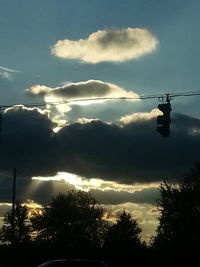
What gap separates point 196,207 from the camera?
71250 mm

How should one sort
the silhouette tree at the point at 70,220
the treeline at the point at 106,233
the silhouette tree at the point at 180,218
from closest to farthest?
the treeline at the point at 106,233 → the silhouette tree at the point at 180,218 → the silhouette tree at the point at 70,220

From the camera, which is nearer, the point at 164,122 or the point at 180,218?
the point at 164,122

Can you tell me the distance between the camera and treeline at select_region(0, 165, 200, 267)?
59.0m

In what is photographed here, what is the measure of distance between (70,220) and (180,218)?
3933 cm

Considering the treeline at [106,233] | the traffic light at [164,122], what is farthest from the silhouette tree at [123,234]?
the traffic light at [164,122]

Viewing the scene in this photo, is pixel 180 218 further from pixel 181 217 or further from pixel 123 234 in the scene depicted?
pixel 123 234

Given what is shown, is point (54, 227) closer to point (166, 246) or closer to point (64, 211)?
point (64, 211)

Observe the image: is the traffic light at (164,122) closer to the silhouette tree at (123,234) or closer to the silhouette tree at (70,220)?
the silhouette tree at (123,234)

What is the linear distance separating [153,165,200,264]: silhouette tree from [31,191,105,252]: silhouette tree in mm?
33160

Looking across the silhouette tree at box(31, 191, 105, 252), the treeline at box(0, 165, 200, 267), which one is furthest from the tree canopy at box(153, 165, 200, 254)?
the silhouette tree at box(31, 191, 105, 252)

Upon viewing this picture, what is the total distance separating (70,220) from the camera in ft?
351

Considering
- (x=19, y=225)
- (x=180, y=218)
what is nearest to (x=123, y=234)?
(x=19, y=225)

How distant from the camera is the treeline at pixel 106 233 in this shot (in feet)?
194

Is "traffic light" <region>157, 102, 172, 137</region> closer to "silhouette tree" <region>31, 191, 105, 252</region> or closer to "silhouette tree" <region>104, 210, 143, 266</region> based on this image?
"silhouette tree" <region>104, 210, 143, 266</region>
